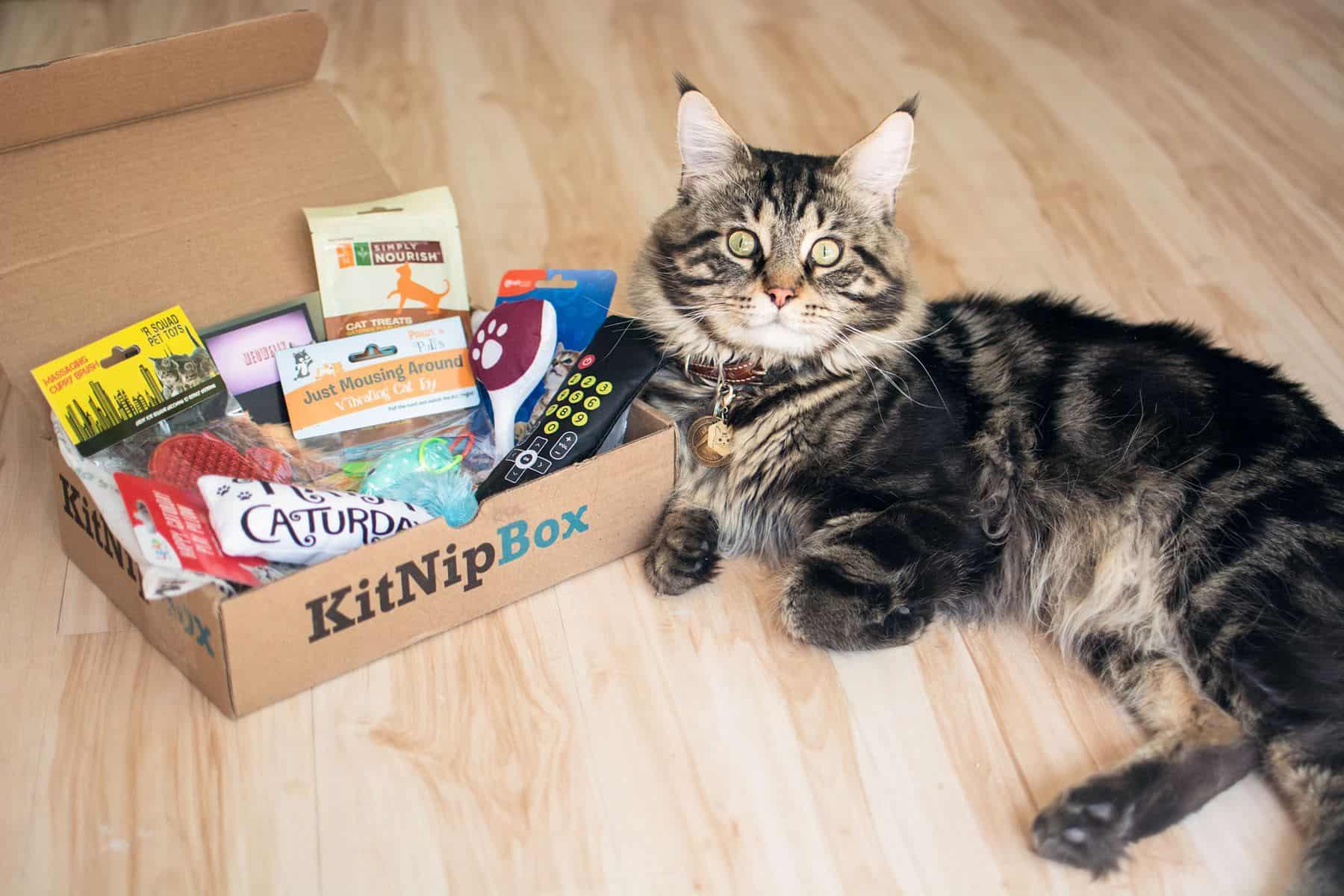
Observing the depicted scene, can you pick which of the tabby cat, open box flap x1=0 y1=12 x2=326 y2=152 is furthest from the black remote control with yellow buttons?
open box flap x1=0 y1=12 x2=326 y2=152

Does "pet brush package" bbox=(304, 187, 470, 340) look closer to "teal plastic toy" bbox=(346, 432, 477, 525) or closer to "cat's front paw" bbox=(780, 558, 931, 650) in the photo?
"teal plastic toy" bbox=(346, 432, 477, 525)

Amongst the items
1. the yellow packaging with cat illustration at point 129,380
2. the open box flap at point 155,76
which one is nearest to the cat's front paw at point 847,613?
the yellow packaging with cat illustration at point 129,380

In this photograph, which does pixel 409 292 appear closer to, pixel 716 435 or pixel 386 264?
pixel 386 264

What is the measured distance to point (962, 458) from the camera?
165 cm

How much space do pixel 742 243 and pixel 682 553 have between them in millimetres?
458

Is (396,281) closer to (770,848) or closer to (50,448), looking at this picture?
(50,448)

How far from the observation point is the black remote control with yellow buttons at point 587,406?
1.62 meters

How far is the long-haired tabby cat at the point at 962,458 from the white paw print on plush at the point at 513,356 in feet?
0.53

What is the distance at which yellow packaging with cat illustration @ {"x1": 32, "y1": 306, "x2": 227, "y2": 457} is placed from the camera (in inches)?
62.4

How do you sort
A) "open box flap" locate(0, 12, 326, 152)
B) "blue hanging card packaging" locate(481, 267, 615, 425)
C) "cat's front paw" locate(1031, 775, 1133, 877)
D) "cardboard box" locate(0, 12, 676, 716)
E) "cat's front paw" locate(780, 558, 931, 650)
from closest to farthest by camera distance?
"cat's front paw" locate(1031, 775, 1133, 877) < "cardboard box" locate(0, 12, 676, 716) < "cat's front paw" locate(780, 558, 931, 650) < "open box flap" locate(0, 12, 326, 152) < "blue hanging card packaging" locate(481, 267, 615, 425)

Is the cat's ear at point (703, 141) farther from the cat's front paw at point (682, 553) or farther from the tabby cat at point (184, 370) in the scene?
the tabby cat at point (184, 370)

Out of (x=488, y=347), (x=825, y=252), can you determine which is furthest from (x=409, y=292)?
(x=825, y=252)

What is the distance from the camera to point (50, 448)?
5.20 ft

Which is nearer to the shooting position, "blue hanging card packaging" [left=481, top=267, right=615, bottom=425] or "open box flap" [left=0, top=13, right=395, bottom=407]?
"open box flap" [left=0, top=13, right=395, bottom=407]
